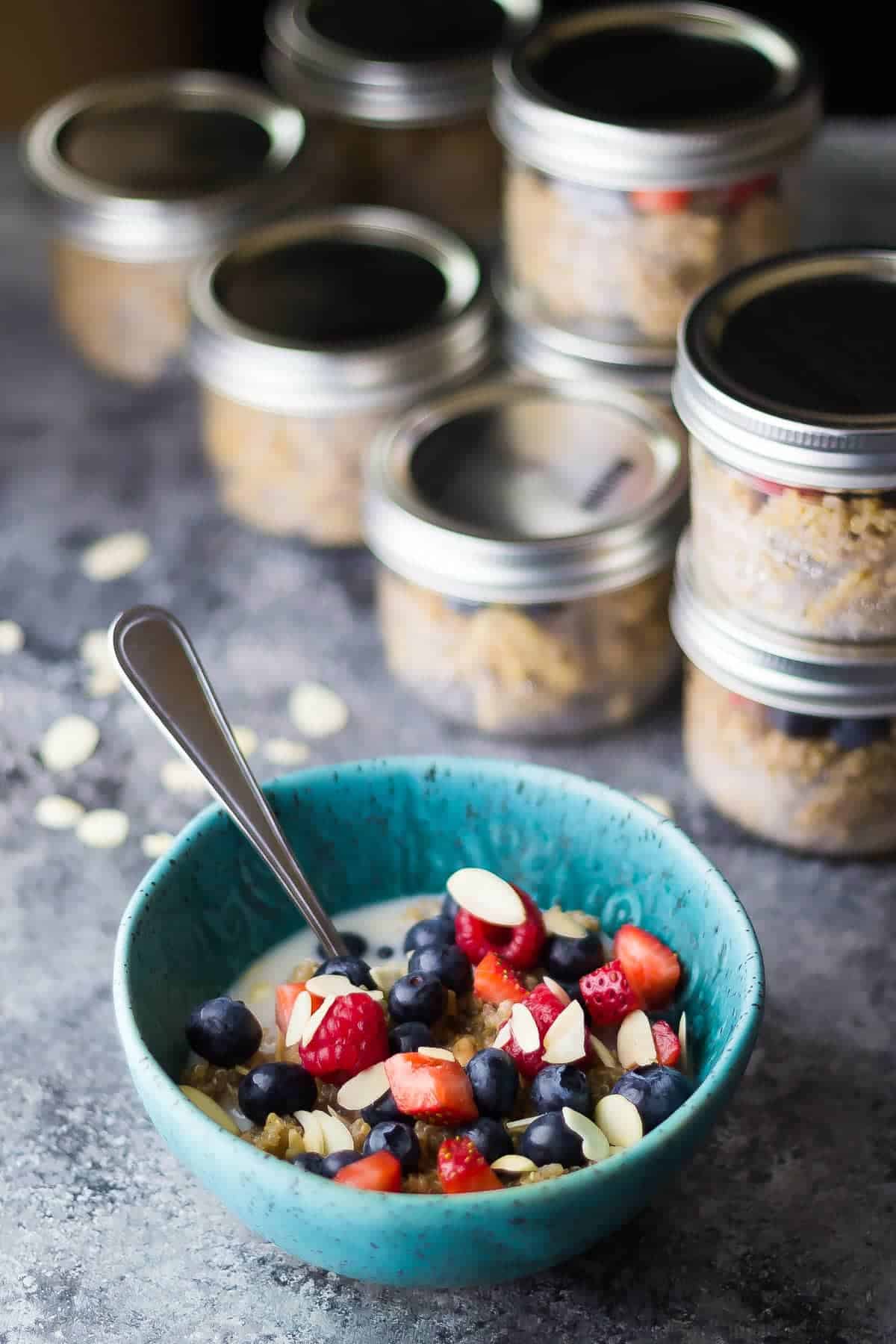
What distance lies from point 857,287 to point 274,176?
655 mm

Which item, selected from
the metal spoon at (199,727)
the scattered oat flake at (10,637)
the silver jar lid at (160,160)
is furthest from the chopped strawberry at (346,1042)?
the silver jar lid at (160,160)

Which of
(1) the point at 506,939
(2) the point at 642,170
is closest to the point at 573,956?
(1) the point at 506,939

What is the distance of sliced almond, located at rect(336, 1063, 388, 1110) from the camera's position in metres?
0.85

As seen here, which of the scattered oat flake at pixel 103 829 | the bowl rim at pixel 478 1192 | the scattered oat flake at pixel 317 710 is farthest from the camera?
the scattered oat flake at pixel 317 710

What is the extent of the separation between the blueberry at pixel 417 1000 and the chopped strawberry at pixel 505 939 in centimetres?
5

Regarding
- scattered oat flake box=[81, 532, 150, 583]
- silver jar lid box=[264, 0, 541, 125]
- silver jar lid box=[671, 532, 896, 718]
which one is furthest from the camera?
silver jar lid box=[264, 0, 541, 125]

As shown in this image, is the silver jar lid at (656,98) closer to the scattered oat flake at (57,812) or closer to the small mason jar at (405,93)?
the small mason jar at (405,93)

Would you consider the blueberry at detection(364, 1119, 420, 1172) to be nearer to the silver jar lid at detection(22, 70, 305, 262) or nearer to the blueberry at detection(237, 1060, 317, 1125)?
the blueberry at detection(237, 1060, 317, 1125)

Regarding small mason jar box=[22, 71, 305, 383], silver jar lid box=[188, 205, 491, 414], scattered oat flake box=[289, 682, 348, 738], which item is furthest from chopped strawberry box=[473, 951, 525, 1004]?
small mason jar box=[22, 71, 305, 383]

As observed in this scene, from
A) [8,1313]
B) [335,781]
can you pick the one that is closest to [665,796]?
[335,781]

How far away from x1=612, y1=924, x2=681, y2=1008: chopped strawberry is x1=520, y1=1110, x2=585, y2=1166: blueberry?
5.2 inches

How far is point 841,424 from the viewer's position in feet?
3.25

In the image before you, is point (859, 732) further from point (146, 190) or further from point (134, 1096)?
point (146, 190)

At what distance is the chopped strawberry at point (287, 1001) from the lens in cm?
90
